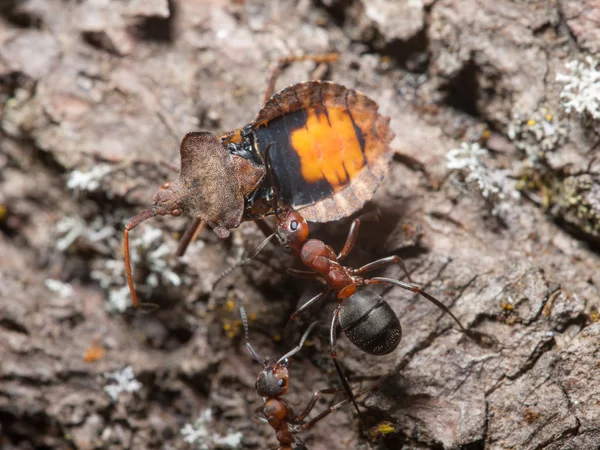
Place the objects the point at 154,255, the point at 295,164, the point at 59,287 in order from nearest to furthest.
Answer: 1. the point at 295,164
2. the point at 154,255
3. the point at 59,287

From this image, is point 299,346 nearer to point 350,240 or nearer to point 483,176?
point 350,240

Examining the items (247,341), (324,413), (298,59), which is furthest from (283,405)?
(298,59)

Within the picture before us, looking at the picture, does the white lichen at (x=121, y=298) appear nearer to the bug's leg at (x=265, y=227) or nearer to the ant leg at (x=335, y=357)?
the bug's leg at (x=265, y=227)

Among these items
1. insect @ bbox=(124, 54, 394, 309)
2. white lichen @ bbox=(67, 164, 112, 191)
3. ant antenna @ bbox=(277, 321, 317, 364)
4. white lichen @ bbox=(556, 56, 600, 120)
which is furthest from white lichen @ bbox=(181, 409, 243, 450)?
white lichen @ bbox=(556, 56, 600, 120)

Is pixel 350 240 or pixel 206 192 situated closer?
Answer: pixel 206 192

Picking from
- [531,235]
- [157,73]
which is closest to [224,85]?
[157,73]

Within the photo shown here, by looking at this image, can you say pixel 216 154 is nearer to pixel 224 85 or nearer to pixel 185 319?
pixel 224 85
